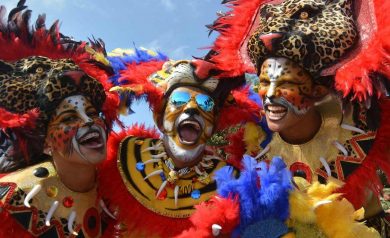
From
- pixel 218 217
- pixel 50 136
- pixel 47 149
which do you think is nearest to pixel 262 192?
pixel 218 217

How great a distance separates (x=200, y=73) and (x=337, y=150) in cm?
110

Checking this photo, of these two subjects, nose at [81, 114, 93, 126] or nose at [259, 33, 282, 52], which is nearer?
nose at [259, 33, 282, 52]

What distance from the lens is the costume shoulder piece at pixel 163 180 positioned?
346 cm

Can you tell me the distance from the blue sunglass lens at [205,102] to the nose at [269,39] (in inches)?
25.3

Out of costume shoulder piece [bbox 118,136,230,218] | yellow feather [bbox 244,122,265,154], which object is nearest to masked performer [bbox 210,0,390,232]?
yellow feather [bbox 244,122,265,154]

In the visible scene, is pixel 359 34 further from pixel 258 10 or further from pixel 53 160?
pixel 53 160

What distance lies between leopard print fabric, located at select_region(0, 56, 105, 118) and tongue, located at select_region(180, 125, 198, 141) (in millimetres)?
655

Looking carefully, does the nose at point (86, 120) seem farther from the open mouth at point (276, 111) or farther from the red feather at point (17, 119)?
the open mouth at point (276, 111)

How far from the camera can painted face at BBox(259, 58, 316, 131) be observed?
3.12m

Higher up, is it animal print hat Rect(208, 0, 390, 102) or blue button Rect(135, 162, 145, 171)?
animal print hat Rect(208, 0, 390, 102)

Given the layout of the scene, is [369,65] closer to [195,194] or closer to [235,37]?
[235,37]

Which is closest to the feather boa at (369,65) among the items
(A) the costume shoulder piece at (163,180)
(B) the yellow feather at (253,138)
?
(B) the yellow feather at (253,138)

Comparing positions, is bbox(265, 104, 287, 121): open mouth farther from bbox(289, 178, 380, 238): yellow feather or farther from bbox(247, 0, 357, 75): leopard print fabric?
bbox(289, 178, 380, 238): yellow feather

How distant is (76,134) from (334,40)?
173cm
